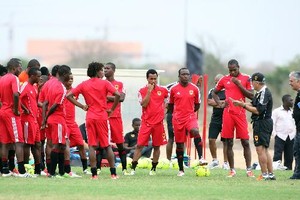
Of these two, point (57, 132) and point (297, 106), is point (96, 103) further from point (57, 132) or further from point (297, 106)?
point (297, 106)

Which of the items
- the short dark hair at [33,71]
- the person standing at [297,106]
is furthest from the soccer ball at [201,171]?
the short dark hair at [33,71]

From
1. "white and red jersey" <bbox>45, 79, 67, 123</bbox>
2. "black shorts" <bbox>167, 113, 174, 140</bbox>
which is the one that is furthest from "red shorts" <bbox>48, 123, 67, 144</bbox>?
"black shorts" <bbox>167, 113, 174, 140</bbox>

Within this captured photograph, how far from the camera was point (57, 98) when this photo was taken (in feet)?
65.4

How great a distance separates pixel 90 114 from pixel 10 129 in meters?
1.68

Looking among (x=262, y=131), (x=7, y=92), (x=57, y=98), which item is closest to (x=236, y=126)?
(x=262, y=131)

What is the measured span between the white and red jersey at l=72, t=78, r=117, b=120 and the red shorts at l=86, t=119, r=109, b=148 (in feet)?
0.33

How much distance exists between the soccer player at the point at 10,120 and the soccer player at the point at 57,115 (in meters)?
0.58

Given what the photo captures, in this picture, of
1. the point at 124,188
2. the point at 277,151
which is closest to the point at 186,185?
the point at 124,188

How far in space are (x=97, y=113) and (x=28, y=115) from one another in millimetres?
1549

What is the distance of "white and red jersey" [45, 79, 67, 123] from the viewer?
65.5 feet

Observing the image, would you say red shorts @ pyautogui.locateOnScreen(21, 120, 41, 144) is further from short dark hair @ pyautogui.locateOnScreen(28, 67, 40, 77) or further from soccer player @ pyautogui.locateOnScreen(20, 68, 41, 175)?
short dark hair @ pyautogui.locateOnScreen(28, 67, 40, 77)

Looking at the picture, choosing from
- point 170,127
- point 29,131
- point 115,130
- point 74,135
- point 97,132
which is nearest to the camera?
point 97,132

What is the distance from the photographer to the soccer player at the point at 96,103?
64.8 ft

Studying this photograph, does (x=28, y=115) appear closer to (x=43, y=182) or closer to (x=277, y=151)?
(x=43, y=182)
